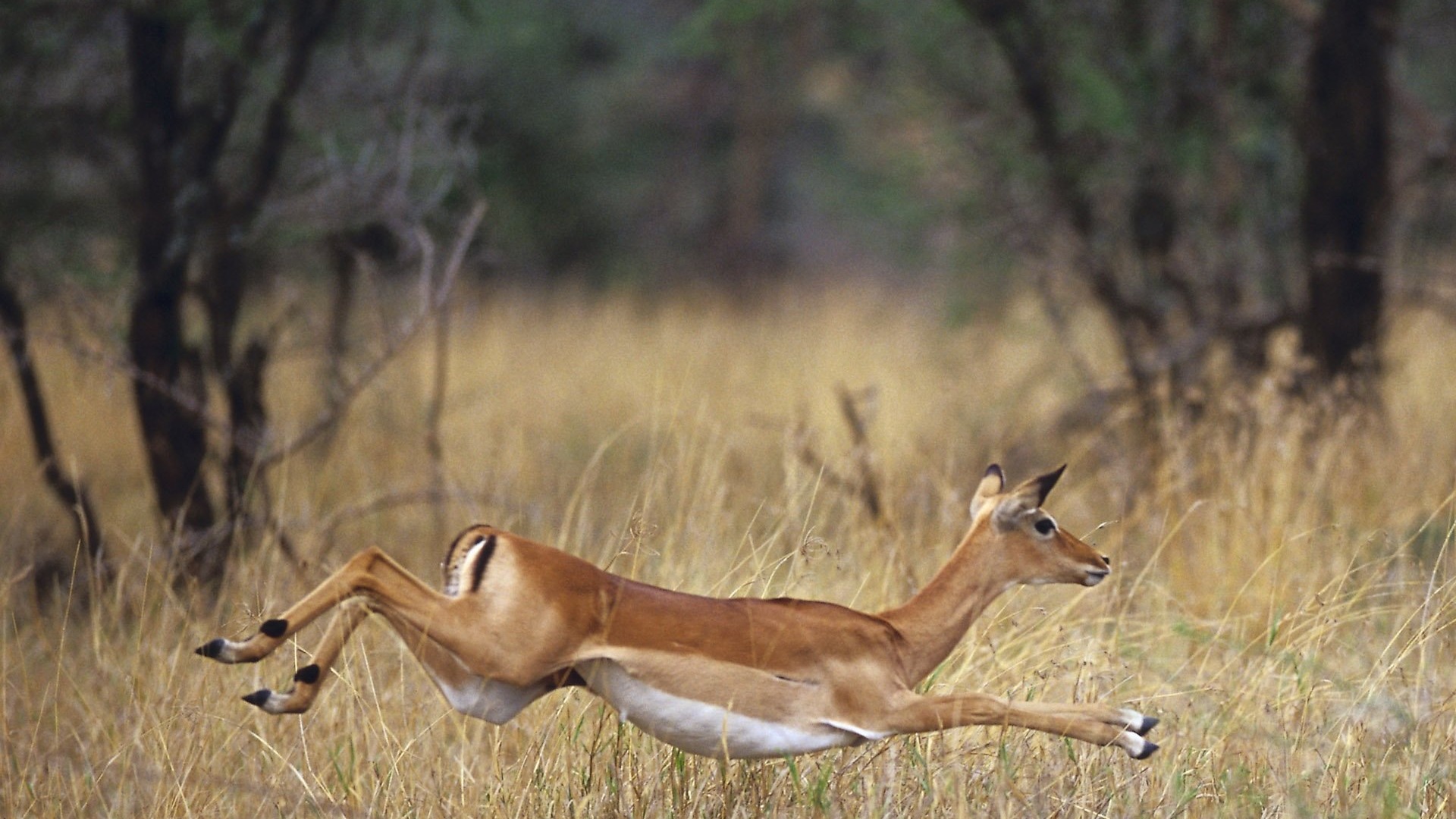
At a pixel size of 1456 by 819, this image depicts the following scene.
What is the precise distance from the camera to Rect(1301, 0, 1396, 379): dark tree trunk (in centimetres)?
742

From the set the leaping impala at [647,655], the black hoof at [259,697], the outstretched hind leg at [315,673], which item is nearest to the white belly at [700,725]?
the leaping impala at [647,655]

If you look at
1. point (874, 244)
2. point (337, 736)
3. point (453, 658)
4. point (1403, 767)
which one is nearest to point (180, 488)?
point (337, 736)

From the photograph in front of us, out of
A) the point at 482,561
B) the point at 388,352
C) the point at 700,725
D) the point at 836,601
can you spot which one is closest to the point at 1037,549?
the point at 700,725

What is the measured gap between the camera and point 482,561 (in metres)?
2.63

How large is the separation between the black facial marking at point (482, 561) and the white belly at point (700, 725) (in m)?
0.24

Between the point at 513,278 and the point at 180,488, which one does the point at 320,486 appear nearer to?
the point at 180,488

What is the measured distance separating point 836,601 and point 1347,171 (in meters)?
4.23

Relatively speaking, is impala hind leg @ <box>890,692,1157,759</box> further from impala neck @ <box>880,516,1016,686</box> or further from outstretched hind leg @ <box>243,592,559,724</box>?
outstretched hind leg @ <box>243,592,559,724</box>

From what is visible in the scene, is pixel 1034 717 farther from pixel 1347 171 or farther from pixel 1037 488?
pixel 1347 171

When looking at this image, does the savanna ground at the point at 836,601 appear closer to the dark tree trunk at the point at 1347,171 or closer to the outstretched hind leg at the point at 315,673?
the outstretched hind leg at the point at 315,673

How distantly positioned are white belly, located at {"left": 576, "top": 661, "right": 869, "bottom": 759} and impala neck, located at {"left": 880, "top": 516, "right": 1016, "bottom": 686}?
0.26 m

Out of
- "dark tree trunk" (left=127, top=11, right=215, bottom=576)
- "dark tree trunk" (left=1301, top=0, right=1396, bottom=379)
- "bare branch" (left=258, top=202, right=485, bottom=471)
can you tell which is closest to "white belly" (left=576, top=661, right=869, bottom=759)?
"bare branch" (left=258, top=202, right=485, bottom=471)

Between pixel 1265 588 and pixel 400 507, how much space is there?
3.95m

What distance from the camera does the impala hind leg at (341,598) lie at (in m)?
2.57
